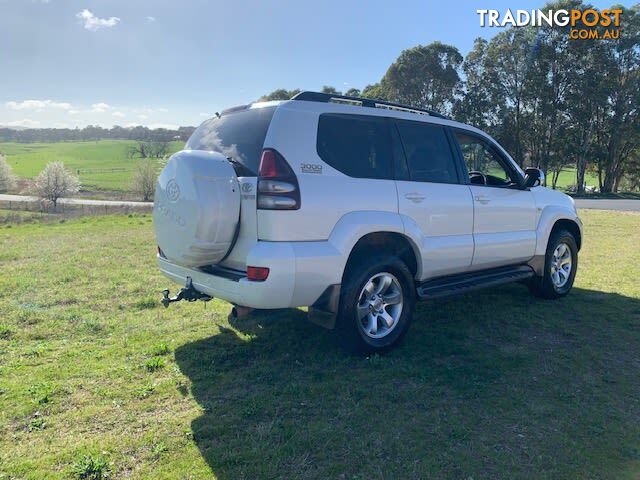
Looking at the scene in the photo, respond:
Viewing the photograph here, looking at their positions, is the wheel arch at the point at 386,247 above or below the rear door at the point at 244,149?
below

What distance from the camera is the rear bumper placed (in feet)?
11.0

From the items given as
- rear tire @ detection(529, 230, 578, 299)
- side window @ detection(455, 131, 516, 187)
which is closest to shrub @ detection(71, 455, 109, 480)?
side window @ detection(455, 131, 516, 187)

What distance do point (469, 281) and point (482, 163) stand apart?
Result: 4.96 feet

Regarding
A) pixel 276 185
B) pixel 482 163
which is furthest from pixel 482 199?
pixel 276 185

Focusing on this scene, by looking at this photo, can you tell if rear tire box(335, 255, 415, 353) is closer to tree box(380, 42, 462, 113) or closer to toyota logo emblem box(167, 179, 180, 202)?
toyota logo emblem box(167, 179, 180, 202)

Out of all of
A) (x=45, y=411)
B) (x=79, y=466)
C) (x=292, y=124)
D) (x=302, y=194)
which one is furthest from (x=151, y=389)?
(x=292, y=124)

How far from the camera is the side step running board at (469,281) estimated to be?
4.43 meters

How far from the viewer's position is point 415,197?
4250 mm

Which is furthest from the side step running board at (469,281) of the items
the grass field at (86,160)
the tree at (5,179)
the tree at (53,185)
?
the tree at (5,179)

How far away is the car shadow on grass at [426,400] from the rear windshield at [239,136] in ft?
4.29

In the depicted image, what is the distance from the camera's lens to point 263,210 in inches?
133

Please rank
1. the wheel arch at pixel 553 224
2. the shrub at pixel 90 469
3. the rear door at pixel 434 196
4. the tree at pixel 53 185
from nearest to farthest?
the shrub at pixel 90 469
the rear door at pixel 434 196
the wheel arch at pixel 553 224
the tree at pixel 53 185

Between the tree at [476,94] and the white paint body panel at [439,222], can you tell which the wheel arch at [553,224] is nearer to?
the white paint body panel at [439,222]

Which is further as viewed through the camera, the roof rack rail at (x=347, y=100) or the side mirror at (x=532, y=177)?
the side mirror at (x=532, y=177)
